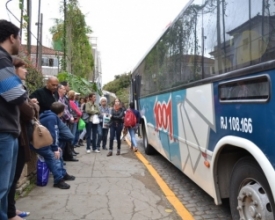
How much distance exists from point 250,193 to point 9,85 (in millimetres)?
2263

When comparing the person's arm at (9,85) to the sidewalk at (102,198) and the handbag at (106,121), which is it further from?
the handbag at (106,121)

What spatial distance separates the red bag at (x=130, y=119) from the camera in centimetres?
893

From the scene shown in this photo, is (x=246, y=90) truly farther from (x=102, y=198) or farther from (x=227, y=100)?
(x=102, y=198)

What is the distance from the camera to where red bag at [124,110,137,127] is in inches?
352

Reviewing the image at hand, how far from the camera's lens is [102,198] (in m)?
4.63

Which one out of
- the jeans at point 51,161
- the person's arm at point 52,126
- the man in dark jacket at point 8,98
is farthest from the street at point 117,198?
the man in dark jacket at point 8,98

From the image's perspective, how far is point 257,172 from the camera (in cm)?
264

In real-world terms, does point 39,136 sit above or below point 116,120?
below

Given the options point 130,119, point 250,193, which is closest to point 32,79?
point 130,119

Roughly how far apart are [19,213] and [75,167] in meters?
3.03

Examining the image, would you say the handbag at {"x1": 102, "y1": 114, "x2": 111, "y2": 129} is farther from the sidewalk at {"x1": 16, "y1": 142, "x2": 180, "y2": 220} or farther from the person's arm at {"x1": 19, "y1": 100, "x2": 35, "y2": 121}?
the person's arm at {"x1": 19, "y1": 100, "x2": 35, "y2": 121}

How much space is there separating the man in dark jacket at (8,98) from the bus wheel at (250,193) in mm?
2086

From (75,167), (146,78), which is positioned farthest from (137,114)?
(75,167)

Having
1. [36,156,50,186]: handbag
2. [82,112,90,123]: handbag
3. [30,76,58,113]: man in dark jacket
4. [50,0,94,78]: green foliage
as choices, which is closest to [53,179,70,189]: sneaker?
[36,156,50,186]: handbag
